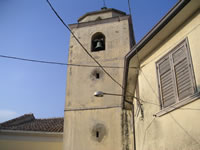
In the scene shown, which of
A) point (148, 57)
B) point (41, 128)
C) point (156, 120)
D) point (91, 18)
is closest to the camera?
point (156, 120)

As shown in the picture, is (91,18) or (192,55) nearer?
(192,55)

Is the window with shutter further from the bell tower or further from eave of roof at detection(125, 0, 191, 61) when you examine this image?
the bell tower

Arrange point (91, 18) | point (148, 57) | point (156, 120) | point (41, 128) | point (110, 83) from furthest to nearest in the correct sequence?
point (91, 18)
point (41, 128)
point (110, 83)
point (148, 57)
point (156, 120)

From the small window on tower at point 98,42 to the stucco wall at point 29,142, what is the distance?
5.52 meters

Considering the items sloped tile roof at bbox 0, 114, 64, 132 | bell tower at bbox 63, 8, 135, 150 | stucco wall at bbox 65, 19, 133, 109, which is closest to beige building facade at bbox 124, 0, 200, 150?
bell tower at bbox 63, 8, 135, 150

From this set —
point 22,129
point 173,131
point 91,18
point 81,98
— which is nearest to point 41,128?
point 22,129

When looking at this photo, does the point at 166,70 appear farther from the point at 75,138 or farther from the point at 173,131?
the point at 75,138

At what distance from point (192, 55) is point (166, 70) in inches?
36.8

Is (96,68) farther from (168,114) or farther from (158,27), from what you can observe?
(168,114)

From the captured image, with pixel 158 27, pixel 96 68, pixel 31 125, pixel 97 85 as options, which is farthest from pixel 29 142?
pixel 158 27

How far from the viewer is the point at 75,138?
11.7 meters

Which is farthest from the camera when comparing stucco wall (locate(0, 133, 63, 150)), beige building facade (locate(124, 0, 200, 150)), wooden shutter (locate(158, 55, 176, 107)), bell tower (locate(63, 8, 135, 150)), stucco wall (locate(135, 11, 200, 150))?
stucco wall (locate(0, 133, 63, 150))

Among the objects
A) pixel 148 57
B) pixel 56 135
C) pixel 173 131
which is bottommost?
pixel 173 131

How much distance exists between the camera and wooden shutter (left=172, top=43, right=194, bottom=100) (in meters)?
5.09
